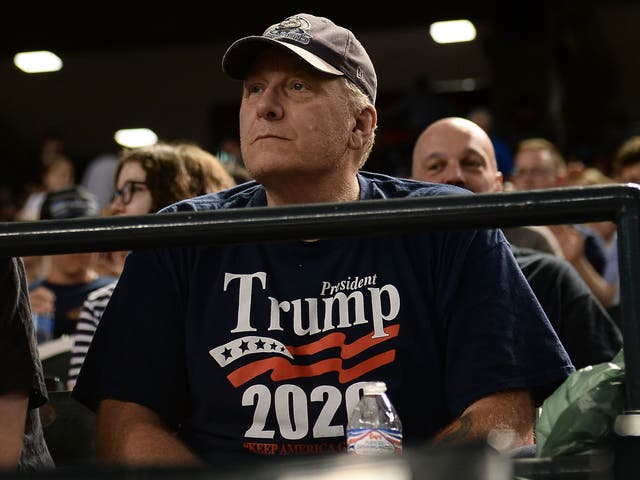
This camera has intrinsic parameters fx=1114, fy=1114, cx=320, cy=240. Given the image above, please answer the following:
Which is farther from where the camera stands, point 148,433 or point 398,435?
point 148,433

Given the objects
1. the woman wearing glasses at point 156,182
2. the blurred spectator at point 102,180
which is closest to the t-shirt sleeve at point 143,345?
the woman wearing glasses at point 156,182

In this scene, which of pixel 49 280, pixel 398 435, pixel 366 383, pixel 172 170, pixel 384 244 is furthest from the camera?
pixel 49 280

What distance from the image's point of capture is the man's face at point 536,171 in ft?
20.9

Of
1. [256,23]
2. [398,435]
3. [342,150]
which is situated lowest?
[398,435]

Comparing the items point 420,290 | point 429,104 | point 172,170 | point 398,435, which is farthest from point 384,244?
A: point 429,104

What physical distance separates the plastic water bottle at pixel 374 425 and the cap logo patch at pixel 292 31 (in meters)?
0.96

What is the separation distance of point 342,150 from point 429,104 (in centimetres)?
812

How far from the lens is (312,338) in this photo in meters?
2.48

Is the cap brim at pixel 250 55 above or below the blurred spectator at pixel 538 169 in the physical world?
below

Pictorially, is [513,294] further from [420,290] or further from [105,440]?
[105,440]

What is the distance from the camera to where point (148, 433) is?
8.07 feet

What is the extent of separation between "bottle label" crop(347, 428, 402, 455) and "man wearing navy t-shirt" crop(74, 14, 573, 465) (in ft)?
1.04

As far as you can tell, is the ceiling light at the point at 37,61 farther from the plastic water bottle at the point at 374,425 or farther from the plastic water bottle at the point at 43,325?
the plastic water bottle at the point at 374,425

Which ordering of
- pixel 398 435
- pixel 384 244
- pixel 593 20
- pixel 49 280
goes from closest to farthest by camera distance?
pixel 398 435, pixel 384 244, pixel 49 280, pixel 593 20
